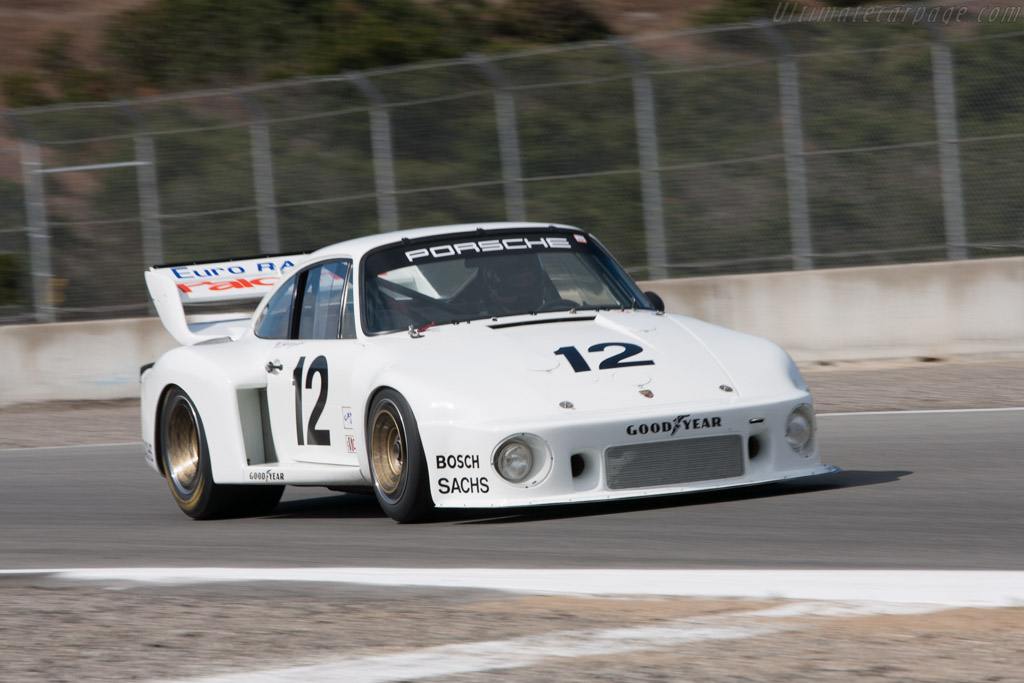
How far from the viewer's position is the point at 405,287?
743 centimetres

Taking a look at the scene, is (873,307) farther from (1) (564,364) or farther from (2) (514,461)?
(2) (514,461)

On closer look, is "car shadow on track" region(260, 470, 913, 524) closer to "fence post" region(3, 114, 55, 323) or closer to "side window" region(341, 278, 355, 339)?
"side window" region(341, 278, 355, 339)

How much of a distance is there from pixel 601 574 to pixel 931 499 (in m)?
2.06

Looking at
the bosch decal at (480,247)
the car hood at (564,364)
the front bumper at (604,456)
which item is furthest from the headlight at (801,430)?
the bosch decal at (480,247)

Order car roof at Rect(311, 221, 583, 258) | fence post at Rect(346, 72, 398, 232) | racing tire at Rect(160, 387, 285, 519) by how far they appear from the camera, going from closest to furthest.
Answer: car roof at Rect(311, 221, 583, 258) < racing tire at Rect(160, 387, 285, 519) < fence post at Rect(346, 72, 398, 232)

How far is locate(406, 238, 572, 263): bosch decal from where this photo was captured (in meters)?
7.54

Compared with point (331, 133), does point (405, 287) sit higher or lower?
lower

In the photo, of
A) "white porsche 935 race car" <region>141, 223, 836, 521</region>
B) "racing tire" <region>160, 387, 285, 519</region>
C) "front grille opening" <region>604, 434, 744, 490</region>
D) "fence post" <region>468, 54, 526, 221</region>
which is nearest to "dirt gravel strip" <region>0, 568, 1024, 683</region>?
"white porsche 935 race car" <region>141, 223, 836, 521</region>

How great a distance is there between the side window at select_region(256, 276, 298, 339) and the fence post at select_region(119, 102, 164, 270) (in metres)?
8.39

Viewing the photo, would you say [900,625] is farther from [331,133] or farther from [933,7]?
[331,133]

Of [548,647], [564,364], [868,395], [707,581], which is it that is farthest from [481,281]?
[868,395]

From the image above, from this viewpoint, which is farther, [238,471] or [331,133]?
[331,133]

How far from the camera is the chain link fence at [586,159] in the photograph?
45.8 feet

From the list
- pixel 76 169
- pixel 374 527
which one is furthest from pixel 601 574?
pixel 76 169
